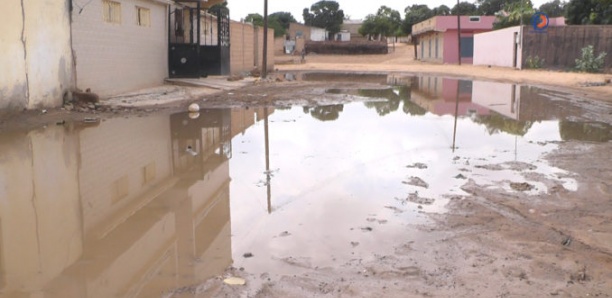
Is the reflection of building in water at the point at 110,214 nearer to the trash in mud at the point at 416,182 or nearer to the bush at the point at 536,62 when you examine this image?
the trash in mud at the point at 416,182

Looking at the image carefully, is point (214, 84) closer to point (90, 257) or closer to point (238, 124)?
point (238, 124)

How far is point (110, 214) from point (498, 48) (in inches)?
1567

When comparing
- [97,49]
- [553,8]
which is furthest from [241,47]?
[553,8]

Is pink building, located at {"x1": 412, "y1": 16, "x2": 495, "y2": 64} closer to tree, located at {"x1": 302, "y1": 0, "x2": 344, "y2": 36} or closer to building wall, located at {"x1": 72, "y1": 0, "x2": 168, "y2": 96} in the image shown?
building wall, located at {"x1": 72, "y1": 0, "x2": 168, "y2": 96}

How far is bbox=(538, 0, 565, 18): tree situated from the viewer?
272 feet

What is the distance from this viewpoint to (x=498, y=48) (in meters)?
42.6

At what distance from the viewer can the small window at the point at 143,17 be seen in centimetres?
2164

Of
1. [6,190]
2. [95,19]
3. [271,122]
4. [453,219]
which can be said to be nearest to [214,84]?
[95,19]

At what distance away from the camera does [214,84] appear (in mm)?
24781

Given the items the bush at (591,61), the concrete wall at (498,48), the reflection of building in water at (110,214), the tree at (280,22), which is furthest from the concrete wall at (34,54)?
the tree at (280,22)

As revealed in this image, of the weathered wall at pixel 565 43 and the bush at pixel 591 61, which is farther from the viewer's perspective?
the weathered wall at pixel 565 43

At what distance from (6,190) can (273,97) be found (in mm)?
14845

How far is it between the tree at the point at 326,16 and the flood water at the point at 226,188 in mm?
90407

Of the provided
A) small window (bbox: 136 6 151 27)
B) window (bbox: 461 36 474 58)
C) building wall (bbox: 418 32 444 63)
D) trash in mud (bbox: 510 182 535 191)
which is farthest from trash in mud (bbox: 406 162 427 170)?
building wall (bbox: 418 32 444 63)
